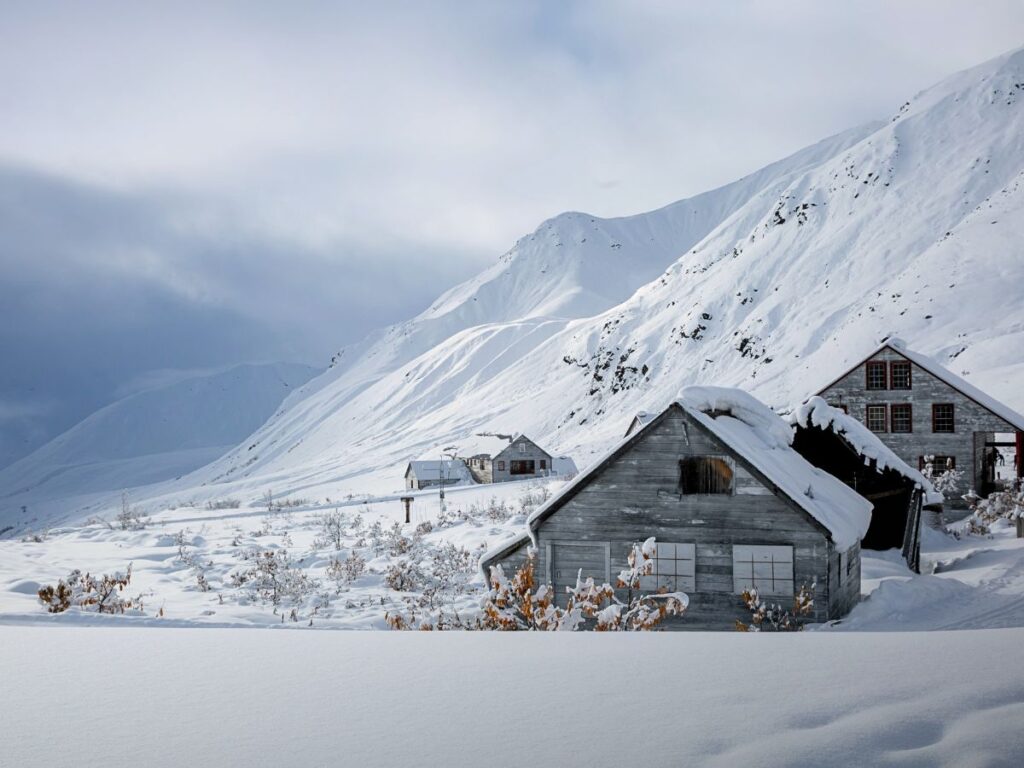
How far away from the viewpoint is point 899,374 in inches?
1500

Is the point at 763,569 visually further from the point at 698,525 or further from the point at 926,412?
the point at 926,412

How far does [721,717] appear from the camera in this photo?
3918 mm

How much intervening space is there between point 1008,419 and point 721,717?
1498 inches

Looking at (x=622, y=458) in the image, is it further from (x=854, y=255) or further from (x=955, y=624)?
(x=854, y=255)

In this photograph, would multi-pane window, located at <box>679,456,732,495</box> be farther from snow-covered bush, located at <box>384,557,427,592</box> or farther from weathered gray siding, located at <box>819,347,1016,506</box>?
weathered gray siding, located at <box>819,347,1016,506</box>

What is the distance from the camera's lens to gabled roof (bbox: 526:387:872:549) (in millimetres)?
16375

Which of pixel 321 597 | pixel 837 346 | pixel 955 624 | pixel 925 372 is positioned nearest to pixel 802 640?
pixel 955 624

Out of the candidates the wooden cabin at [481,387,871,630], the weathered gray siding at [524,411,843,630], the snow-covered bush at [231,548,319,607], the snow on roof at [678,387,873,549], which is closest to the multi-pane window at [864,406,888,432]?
the snow on roof at [678,387,873,549]

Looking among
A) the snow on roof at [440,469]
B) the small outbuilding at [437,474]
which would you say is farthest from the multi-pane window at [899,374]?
the snow on roof at [440,469]

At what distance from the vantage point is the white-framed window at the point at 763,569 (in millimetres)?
16234

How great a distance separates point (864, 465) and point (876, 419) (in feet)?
41.9

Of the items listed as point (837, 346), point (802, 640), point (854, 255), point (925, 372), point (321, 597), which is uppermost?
point (854, 255)

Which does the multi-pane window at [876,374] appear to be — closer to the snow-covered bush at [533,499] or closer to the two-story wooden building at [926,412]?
the two-story wooden building at [926,412]

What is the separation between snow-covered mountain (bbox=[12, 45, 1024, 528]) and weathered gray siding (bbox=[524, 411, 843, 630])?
43.4m
